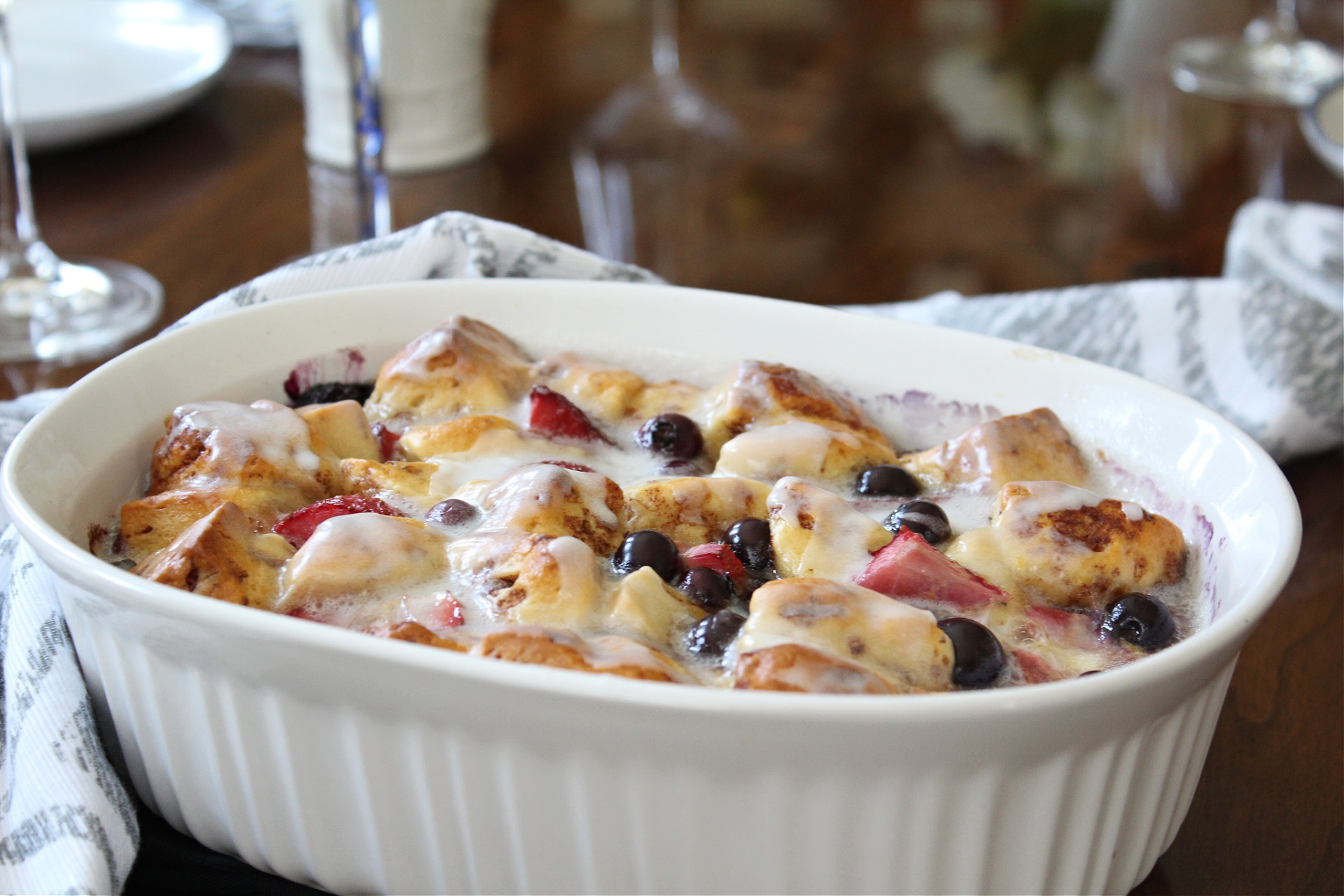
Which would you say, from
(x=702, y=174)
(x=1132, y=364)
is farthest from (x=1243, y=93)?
(x=1132, y=364)

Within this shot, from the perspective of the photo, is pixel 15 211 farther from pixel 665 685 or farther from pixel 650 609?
pixel 665 685

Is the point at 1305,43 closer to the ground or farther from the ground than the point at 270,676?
closer to the ground

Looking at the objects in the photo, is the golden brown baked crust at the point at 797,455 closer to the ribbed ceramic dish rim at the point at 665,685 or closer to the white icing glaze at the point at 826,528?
the white icing glaze at the point at 826,528

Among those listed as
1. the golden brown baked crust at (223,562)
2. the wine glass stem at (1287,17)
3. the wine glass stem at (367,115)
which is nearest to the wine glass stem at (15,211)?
the wine glass stem at (367,115)

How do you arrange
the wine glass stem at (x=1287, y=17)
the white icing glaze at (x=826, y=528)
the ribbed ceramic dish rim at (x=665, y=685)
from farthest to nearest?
1. the wine glass stem at (x=1287, y=17)
2. the white icing glaze at (x=826, y=528)
3. the ribbed ceramic dish rim at (x=665, y=685)

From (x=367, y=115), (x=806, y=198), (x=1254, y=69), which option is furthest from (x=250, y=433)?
(x=1254, y=69)

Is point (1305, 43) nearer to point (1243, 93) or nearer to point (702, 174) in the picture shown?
point (1243, 93)
